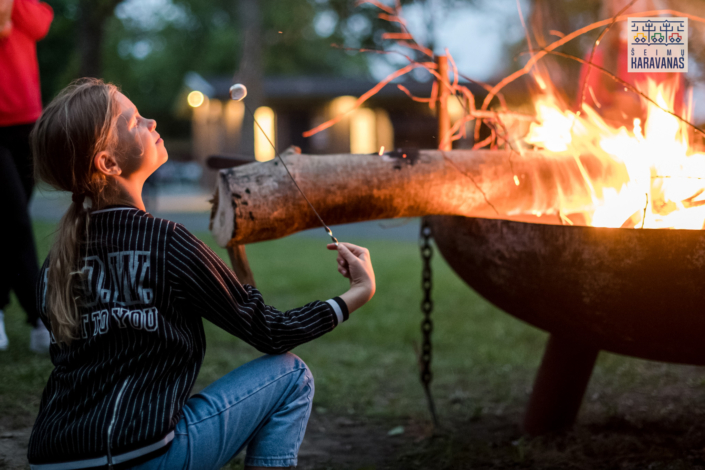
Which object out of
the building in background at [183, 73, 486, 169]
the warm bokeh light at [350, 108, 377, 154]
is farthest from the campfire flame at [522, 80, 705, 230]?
the warm bokeh light at [350, 108, 377, 154]

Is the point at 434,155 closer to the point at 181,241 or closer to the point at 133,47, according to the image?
the point at 181,241

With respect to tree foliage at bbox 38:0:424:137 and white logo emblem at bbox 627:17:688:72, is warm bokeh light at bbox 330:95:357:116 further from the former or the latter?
white logo emblem at bbox 627:17:688:72

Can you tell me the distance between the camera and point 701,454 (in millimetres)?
2072

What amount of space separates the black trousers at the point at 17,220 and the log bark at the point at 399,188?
1.24 meters

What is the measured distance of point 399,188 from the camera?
6.36 ft

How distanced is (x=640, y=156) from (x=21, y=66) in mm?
2430

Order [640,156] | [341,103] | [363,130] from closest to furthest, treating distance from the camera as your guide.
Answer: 1. [640,156]
2. [341,103]
3. [363,130]

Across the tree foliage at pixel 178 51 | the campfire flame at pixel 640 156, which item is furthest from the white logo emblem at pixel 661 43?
the tree foliage at pixel 178 51

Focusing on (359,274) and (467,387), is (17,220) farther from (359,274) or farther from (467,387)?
(467,387)

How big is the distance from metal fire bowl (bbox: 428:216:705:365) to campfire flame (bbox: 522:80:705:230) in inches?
10.1

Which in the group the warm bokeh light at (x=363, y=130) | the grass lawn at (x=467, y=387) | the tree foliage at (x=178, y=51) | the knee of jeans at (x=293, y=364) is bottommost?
the grass lawn at (x=467, y=387)

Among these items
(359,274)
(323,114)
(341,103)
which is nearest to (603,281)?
(359,274)

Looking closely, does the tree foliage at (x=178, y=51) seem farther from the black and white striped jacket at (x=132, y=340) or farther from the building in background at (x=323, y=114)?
the black and white striped jacket at (x=132, y=340)

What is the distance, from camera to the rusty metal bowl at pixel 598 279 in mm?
1508
